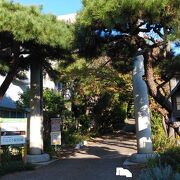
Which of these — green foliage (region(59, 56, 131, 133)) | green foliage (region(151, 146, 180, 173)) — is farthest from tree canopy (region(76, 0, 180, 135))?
green foliage (region(59, 56, 131, 133))

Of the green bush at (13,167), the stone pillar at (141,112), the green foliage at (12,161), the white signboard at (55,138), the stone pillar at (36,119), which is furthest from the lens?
the white signboard at (55,138)

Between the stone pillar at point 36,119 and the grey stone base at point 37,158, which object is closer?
the grey stone base at point 37,158

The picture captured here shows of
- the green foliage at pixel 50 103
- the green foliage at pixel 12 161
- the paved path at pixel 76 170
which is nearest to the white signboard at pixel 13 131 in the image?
the green foliage at pixel 12 161

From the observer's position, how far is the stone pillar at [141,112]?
49.3ft

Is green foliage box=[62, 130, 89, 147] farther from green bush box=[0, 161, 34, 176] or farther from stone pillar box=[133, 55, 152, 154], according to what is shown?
green bush box=[0, 161, 34, 176]

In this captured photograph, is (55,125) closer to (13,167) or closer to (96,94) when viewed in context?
(13,167)

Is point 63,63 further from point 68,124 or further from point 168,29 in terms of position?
point 68,124

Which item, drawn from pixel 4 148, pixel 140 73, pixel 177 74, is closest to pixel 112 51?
Answer: pixel 177 74

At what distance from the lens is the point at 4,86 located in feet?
47.9

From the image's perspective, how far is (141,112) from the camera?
1523 cm

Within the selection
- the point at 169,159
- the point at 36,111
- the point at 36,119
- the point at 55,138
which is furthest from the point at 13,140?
the point at 169,159

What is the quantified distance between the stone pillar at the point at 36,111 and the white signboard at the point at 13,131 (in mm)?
994

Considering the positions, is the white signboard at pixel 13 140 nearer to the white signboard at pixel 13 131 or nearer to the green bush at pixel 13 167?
the white signboard at pixel 13 131

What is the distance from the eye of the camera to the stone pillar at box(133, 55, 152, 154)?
15.0 m
